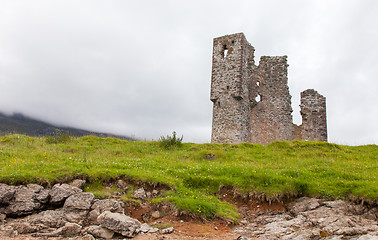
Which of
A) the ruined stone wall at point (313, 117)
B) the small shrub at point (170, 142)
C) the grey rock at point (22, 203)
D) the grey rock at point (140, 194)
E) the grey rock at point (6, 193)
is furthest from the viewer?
the ruined stone wall at point (313, 117)

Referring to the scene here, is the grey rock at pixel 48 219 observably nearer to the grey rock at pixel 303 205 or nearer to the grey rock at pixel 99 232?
the grey rock at pixel 99 232

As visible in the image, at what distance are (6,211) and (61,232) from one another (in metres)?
2.15

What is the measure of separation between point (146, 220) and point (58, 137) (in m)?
13.7

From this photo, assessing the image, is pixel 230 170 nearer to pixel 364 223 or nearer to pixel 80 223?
pixel 364 223

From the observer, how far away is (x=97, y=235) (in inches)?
295

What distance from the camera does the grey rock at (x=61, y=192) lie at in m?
8.86

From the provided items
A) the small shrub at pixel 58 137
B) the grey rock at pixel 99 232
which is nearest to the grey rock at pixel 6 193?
the grey rock at pixel 99 232

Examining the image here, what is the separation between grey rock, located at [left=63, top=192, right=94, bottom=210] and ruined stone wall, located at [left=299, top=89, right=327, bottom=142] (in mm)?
22951

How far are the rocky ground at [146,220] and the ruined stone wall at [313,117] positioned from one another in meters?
18.8

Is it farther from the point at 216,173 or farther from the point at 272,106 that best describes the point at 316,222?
the point at 272,106

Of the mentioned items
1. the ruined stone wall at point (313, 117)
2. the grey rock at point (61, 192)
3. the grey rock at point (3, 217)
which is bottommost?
the grey rock at point (3, 217)

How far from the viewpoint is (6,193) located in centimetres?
859

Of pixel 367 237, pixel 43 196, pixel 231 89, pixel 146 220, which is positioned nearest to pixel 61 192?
pixel 43 196

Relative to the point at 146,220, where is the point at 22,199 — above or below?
above
